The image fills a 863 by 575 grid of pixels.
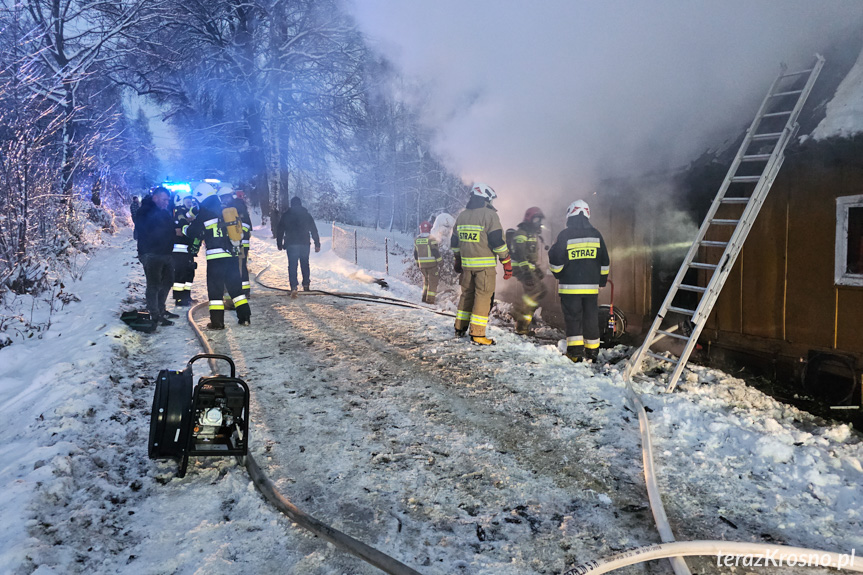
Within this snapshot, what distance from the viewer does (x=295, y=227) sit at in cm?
946

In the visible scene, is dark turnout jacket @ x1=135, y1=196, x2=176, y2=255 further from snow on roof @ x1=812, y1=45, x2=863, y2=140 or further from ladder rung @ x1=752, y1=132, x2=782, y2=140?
snow on roof @ x1=812, y1=45, x2=863, y2=140

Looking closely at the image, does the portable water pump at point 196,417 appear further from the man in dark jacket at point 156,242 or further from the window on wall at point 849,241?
the window on wall at point 849,241

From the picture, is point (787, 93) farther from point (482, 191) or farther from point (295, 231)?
point (295, 231)

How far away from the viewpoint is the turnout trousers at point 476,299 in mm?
6277

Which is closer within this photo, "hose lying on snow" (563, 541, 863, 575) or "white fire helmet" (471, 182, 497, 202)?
"hose lying on snow" (563, 541, 863, 575)

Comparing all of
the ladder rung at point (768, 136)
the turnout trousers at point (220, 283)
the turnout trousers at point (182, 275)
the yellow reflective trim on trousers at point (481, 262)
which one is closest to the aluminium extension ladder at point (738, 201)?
the ladder rung at point (768, 136)

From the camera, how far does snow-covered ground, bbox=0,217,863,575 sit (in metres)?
2.50

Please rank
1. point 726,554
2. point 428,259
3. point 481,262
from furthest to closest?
point 428,259 → point 481,262 → point 726,554

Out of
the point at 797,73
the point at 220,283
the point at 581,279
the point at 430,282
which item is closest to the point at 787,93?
the point at 797,73

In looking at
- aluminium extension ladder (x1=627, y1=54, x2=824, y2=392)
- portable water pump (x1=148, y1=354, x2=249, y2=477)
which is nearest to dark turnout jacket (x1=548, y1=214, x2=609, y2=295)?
aluminium extension ladder (x1=627, y1=54, x2=824, y2=392)

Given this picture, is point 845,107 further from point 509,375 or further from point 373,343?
point 373,343

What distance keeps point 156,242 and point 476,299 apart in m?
4.49

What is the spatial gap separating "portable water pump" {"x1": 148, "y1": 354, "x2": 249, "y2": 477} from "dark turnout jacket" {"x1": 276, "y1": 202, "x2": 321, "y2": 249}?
6.56 metres

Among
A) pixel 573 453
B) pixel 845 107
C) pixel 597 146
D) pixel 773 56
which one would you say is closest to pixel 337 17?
pixel 597 146
